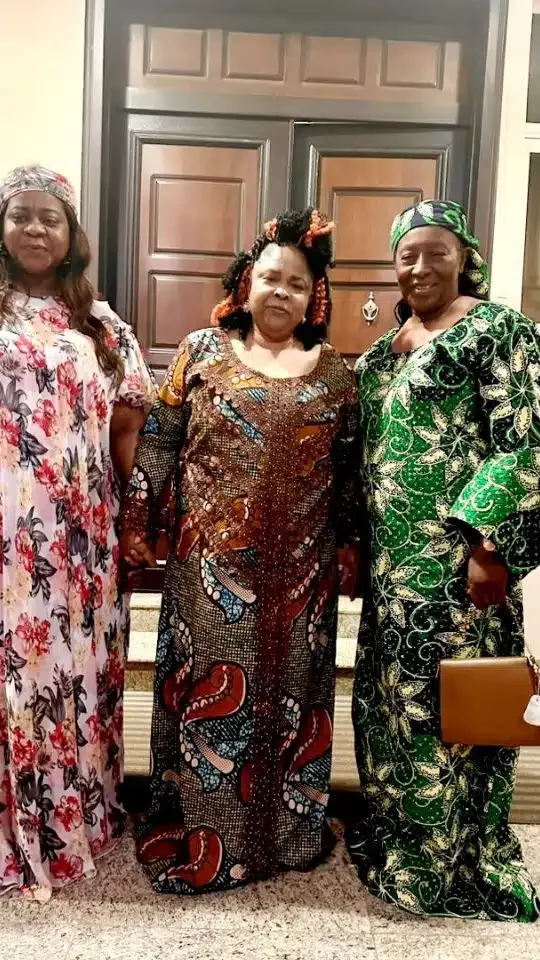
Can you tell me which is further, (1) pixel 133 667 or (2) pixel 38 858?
(1) pixel 133 667

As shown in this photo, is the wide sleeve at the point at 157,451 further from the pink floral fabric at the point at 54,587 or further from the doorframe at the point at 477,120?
the doorframe at the point at 477,120

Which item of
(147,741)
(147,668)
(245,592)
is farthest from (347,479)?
(147,668)

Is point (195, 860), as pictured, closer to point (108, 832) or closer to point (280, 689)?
point (108, 832)

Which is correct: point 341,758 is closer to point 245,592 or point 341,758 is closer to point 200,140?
point 245,592

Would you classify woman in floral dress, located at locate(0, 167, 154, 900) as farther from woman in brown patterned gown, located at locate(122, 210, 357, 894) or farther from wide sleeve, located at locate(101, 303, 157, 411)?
woman in brown patterned gown, located at locate(122, 210, 357, 894)

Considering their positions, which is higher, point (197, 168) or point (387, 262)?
point (197, 168)

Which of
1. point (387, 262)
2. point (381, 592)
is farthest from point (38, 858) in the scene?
point (387, 262)

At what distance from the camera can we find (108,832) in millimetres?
1909

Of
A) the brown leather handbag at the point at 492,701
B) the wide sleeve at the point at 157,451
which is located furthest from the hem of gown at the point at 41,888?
the brown leather handbag at the point at 492,701

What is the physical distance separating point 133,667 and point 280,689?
4.01 feet

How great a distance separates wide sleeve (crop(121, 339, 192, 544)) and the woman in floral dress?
2.9 inches

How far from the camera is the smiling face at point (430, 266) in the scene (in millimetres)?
1649

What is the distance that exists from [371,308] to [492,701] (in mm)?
2252

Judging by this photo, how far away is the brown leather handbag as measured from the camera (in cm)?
156
